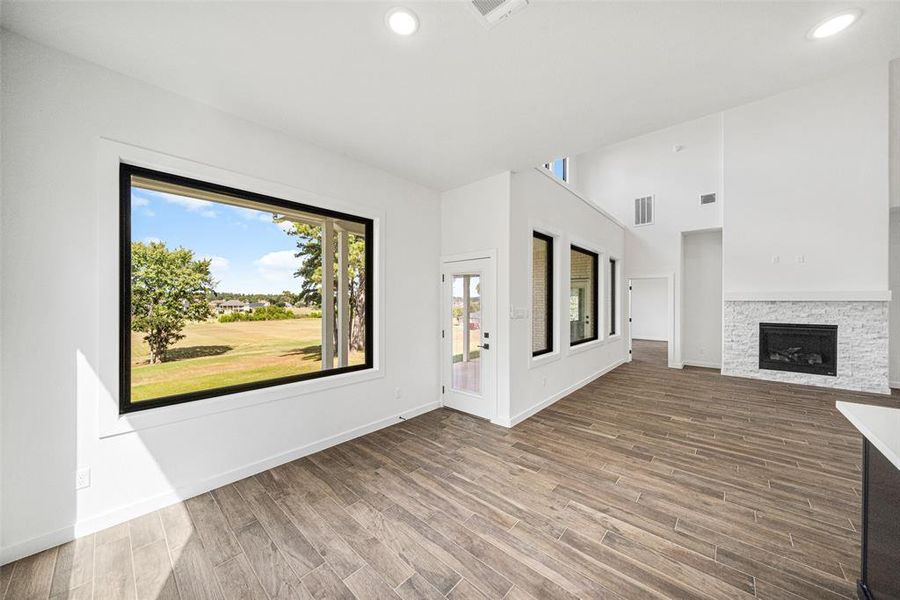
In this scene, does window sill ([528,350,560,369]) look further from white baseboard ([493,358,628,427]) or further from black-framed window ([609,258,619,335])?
black-framed window ([609,258,619,335])

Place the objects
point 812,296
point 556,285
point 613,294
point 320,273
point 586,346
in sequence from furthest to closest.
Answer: point 613,294 < point 586,346 < point 812,296 < point 556,285 < point 320,273

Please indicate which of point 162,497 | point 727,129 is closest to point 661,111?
point 162,497

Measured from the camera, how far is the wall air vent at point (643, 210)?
7661 mm

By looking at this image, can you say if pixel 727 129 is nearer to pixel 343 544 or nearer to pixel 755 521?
pixel 755 521

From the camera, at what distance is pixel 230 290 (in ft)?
9.27

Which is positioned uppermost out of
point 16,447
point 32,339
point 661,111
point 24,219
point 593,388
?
point 661,111

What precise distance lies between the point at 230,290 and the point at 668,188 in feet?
29.1

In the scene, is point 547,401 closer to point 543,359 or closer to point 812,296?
point 543,359

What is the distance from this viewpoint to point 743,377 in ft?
19.7

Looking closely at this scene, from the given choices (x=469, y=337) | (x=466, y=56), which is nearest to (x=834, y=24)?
(x=466, y=56)

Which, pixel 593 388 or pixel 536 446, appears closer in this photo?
pixel 536 446

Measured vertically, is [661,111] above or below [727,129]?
below

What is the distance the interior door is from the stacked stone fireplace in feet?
17.7

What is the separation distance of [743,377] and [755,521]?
5.28m
